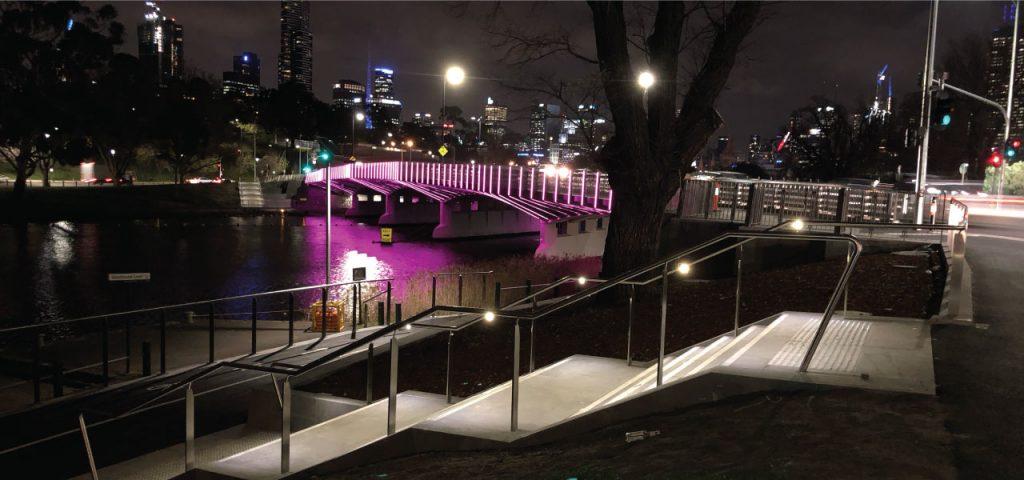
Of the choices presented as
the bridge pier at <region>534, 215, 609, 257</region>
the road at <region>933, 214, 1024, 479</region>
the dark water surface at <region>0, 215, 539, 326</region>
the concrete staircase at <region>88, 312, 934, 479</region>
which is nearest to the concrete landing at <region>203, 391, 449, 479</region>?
the concrete staircase at <region>88, 312, 934, 479</region>

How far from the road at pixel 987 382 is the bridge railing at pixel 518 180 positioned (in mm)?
25732

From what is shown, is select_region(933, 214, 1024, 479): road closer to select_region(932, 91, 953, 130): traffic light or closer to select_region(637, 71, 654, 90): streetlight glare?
select_region(637, 71, 654, 90): streetlight glare

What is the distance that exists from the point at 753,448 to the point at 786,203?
1503 centimetres

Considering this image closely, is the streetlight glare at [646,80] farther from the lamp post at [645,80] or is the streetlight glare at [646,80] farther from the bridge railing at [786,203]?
the bridge railing at [786,203]

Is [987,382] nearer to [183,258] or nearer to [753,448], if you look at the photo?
[753,448]

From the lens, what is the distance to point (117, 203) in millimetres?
66188

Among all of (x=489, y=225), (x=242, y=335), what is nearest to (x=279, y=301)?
(x=242, y=335)

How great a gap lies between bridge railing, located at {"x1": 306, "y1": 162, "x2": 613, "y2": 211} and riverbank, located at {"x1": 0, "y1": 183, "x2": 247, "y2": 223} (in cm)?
2049

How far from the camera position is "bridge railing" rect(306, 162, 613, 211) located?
39.6 metres

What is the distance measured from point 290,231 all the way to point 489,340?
52.2 m

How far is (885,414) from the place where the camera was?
5.18 meters

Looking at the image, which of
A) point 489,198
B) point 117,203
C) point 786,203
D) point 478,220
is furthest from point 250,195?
point 786,203

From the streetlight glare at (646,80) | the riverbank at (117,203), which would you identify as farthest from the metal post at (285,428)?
the riverbank at (117,203)

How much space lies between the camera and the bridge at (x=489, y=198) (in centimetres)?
4100
